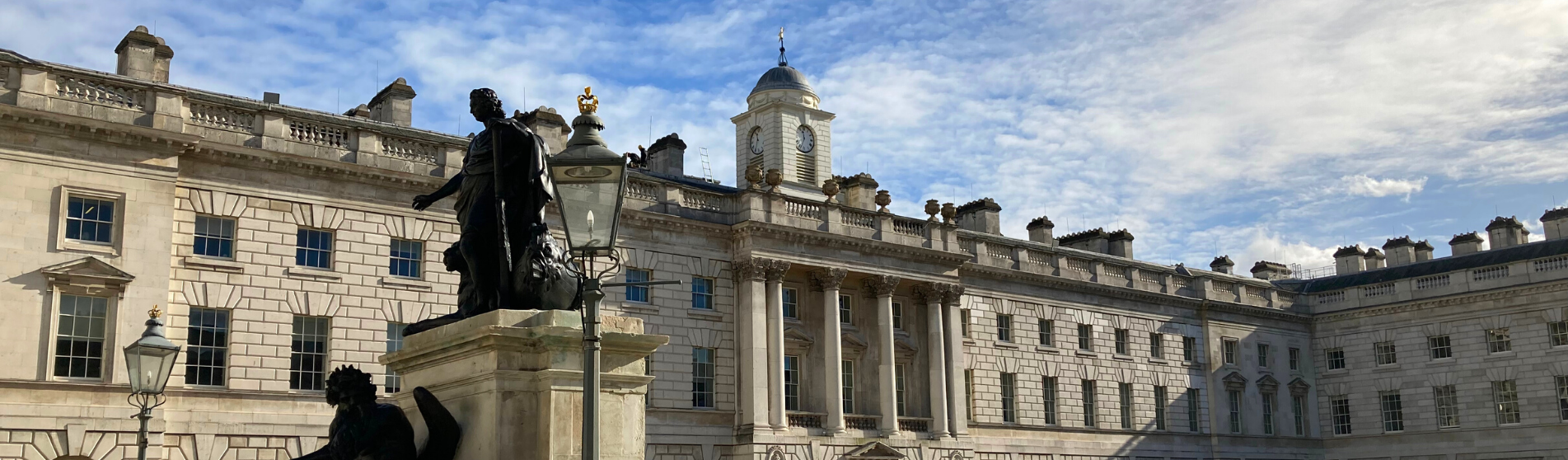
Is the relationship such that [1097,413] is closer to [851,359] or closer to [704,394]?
[851,359]

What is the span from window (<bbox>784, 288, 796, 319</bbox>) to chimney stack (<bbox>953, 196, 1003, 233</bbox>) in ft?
39.5

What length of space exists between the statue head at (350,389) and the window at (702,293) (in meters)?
29.0

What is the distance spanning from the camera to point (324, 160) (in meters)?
30.9

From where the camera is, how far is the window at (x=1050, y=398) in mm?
47219

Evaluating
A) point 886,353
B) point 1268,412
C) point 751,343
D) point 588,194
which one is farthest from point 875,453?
point 588,194

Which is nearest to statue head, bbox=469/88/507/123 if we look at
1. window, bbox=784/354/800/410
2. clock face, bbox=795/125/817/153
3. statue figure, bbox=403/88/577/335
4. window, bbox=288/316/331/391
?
statue figure, bbox=403/88/577/335

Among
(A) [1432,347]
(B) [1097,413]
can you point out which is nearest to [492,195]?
(B) [1097,413]

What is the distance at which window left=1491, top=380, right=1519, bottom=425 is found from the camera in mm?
51844

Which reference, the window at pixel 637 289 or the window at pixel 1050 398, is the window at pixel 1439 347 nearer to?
the window at pixel 1050 398

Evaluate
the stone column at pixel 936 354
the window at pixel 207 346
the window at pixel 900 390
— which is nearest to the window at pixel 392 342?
the window at pixel 207 346

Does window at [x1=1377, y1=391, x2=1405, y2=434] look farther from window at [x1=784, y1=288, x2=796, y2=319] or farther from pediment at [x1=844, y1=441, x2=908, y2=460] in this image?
window at [x1=784, y1=288, x2=796, y2=319]

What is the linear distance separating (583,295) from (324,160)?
23.7 metres

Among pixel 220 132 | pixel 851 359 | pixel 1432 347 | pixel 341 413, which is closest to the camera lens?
pixel 341 413

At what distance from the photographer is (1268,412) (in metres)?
54.6
